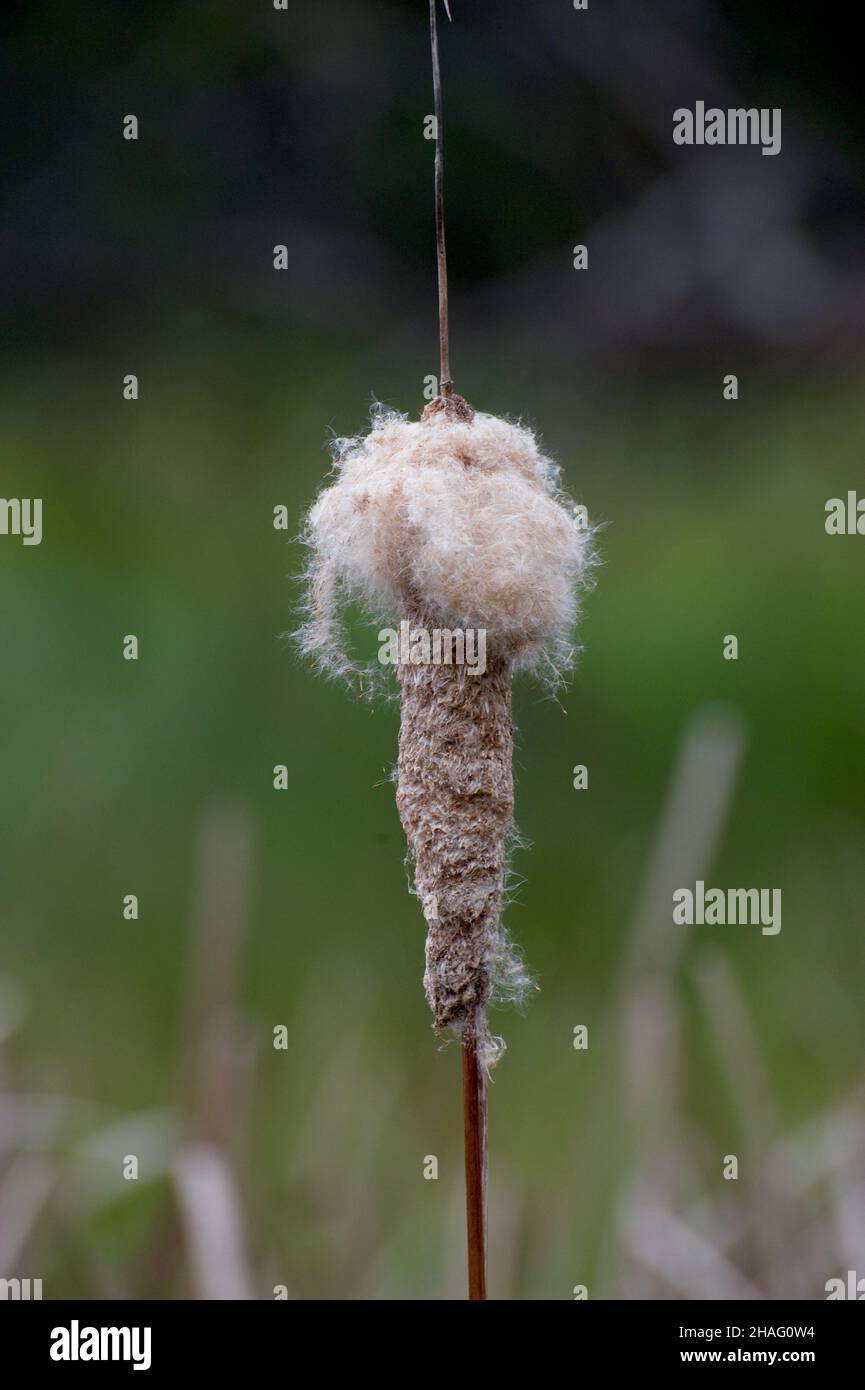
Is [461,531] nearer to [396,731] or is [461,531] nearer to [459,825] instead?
[459,825]

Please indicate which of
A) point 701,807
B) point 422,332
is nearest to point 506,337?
point 422,332

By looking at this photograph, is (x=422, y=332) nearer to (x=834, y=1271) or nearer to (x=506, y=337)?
(x=506, y=337)

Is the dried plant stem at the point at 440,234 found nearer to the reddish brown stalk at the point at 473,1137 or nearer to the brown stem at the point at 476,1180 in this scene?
the reddish brown stalk at the point at 473,1137

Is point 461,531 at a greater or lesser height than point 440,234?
lesser

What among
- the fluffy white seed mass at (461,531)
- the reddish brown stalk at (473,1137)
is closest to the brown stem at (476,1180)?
the reddish brown stalk at (473,1137)

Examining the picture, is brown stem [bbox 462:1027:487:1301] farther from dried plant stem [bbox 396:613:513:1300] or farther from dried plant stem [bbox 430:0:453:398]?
dried plant stem [bbox 430:0:453:398]

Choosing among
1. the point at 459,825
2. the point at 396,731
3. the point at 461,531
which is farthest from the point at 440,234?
the point at 396,731

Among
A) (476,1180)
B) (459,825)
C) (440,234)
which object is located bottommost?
(476,1180)
